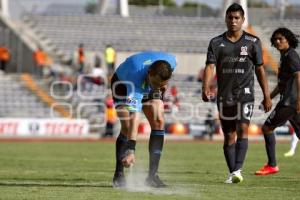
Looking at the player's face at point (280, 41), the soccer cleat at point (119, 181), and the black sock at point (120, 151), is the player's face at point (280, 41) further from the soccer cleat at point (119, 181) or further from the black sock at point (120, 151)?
the soccer cleat at point (119, 181)

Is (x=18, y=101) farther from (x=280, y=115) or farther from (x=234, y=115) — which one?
(x=234, y=115)

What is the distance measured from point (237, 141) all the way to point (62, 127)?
1989 centimetres

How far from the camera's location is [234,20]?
1135 cm

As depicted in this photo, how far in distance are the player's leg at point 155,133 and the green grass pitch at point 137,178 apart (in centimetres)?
20

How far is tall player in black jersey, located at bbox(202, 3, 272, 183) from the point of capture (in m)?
11.5

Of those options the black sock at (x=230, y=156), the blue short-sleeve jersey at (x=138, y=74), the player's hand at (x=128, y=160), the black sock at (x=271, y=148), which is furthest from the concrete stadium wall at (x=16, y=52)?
the player's hand at (x=128, y=160)

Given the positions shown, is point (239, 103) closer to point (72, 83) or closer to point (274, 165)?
point (274, 165)

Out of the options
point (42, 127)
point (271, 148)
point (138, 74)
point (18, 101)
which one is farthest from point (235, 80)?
point (18, 101)

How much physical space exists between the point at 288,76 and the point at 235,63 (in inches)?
67.9

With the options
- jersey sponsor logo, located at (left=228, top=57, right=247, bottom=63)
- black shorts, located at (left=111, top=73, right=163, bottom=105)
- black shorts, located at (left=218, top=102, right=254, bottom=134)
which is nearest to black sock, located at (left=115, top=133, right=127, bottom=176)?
black shorts, located at (left=111, top=73, right=163, bottom=105)

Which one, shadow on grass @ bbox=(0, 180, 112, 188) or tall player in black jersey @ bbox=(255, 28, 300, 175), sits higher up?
tall player in black jersey @ bbox=(255, 28, 300, 175)

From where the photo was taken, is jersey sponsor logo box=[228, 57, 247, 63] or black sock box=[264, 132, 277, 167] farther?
black sock box=[264, 132, 277, 167]

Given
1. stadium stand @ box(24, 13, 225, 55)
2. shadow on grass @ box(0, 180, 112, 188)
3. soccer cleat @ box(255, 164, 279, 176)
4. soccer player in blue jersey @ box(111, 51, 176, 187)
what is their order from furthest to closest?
stadium stand @ box(24, 13, 225, 55) < soccer cleat @ box(255, 164, 279, 176) < shadow on grass @ box(0, 180, 112, 188) < soccer player in blue jersey @ box(111, 51, 176, 187)

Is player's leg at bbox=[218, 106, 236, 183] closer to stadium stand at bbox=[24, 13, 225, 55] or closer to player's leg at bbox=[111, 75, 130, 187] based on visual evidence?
player's leg at bbox=[111, 75, 130, 187]
